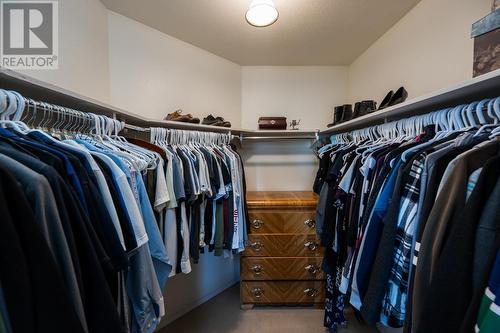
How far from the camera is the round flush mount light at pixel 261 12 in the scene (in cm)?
118

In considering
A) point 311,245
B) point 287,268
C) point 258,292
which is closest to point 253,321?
point 258,292

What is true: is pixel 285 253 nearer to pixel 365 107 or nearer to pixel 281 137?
pixel 281 137

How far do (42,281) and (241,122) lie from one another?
209cm

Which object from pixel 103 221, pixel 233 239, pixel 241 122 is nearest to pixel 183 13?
pixel 241 122

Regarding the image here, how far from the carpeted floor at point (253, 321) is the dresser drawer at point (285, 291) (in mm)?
79

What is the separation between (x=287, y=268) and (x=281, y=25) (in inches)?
74.3

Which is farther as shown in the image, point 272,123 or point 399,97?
point 272,123

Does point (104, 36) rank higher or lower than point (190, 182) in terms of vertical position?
higher

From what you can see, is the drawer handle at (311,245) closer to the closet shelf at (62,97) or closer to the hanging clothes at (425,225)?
the hanging clothes at (425,225)

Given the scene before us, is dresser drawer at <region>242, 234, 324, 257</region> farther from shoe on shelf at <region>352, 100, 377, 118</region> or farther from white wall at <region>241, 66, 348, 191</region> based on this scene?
shoe on shelf at <region>352, 100, 377, 118</region>

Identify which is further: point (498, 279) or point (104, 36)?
point (104, 36)

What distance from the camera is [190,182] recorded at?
1212mm

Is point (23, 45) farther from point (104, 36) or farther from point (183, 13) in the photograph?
point (183, 13)

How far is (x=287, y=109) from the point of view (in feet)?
7.68
